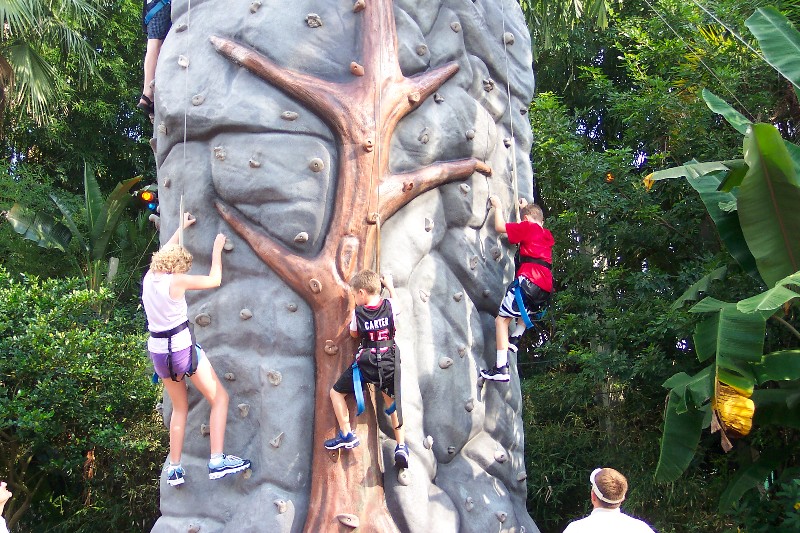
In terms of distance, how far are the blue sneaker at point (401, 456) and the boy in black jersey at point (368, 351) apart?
26 centimetres

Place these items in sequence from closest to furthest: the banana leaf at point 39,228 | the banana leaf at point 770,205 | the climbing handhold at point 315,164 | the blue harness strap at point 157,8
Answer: the climbing handhold at point 315,164
the banana leaf at point 770,205
the blue harness strap at point 157,8
the banana leaf at point 39,228

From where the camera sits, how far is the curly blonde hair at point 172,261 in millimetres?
5449

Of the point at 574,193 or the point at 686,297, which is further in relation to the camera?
the point at 574,193

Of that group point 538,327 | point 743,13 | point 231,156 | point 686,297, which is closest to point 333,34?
point 231,156

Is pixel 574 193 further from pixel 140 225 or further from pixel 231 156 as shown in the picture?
pixel 140 225

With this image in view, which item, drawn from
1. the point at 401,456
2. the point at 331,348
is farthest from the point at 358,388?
the point at 401,456

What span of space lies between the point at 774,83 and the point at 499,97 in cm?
377

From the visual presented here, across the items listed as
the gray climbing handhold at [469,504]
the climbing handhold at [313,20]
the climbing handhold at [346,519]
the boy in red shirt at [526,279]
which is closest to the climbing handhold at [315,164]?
the climbing handhold at [313,20]

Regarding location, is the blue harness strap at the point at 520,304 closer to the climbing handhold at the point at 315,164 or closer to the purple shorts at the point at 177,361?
the climbing handhold at the point at 315,164

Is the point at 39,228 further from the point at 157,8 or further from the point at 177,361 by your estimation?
the point at 177,361

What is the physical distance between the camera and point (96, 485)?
10828 mm

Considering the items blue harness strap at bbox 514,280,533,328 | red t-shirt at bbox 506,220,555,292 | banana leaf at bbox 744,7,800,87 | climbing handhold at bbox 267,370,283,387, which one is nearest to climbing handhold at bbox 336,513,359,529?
climbing handhold at bbox 267,370,283,387

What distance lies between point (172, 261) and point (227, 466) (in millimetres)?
1270

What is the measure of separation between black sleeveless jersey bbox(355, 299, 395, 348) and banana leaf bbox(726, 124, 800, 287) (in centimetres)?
258
